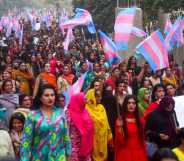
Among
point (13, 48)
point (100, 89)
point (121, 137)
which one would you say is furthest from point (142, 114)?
point (13, 48)

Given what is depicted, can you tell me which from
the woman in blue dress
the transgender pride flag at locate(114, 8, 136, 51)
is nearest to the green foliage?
the transgender pride flag at locate(114, 8, 136, 51)

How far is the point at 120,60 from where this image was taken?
476 inches

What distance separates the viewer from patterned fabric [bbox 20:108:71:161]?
20.3ft

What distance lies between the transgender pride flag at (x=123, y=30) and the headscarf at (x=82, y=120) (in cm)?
394

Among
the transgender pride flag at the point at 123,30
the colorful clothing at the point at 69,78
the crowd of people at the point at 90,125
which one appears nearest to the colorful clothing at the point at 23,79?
the crowd of people at the point at 90,125

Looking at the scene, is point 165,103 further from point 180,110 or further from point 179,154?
point 179,154

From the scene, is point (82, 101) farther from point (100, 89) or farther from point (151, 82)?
point (151, 82)

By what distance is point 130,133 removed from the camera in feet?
25.0

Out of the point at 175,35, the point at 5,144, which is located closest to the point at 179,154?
the point at 5,144

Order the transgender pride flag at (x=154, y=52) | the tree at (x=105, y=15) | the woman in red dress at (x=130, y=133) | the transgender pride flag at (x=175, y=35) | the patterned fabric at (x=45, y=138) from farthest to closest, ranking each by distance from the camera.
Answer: the tree at (x=105, y=15) < the transgender pride flag at (x=175, y=35) < the transgender pride flag at (x=154, y=52) < the woman in red dress at (x=130, y=133) < the patterned fabric at (x=45, y=138)

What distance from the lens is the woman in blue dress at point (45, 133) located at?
6203 mm

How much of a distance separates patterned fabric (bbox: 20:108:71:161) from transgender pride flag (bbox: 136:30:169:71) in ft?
15.0

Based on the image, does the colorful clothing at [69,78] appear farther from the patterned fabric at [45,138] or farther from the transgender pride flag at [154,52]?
the patterned fabric at [45,138]

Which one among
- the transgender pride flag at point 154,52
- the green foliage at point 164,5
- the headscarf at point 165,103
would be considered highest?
the green foliage at point 164,5
